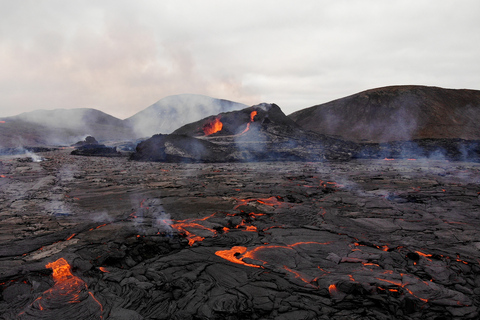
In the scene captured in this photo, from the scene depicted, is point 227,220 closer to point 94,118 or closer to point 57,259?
point 57,259

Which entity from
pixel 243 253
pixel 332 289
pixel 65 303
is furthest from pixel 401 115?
pixel 65 303

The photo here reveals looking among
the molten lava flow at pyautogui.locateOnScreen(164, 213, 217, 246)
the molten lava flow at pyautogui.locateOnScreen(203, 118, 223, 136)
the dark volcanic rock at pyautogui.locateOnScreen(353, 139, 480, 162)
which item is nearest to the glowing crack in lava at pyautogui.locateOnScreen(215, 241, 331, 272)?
the molten lava flow at pyautogui.locateOnScreen(164, 213, 217, 246)

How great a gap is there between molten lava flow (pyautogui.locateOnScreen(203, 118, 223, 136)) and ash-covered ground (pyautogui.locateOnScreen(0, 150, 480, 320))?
95.9ft

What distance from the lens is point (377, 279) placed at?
16.4 ft

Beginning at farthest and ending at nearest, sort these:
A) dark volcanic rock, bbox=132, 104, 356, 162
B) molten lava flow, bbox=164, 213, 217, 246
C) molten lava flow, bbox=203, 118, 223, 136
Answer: molten lava flow, bbox=203, 118, 223, 136 < dark volcanic rock, bbox=132, 104, 356, 162 < molten lava flow, bbox=164, 213, 217, 246

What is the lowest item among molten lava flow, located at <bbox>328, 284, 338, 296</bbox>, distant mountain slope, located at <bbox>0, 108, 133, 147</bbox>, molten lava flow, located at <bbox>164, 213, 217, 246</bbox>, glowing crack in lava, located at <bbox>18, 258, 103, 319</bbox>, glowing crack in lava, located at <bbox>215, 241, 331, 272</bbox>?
molten lava flow, located at <bbox>328, 284, 338, 296</bbox>

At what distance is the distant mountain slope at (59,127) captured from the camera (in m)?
68.7

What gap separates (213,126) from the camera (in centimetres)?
4094

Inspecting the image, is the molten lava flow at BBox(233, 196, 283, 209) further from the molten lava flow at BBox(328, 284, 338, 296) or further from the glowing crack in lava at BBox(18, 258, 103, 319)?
the glowing crack in lava at BBox(18, 258, 103, 319)

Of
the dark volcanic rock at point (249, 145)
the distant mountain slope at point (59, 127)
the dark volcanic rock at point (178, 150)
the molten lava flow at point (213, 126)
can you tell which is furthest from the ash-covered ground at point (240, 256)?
the distant mountain slope at point (59, 127)

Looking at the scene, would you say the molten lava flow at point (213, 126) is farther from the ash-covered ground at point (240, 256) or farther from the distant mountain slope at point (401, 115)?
the distant mountain slope at point (401, 115)

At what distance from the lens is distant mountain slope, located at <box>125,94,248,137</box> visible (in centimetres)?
10811

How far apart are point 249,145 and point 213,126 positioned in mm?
11378

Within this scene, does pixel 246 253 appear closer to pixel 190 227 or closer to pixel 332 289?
pixel 332 289
